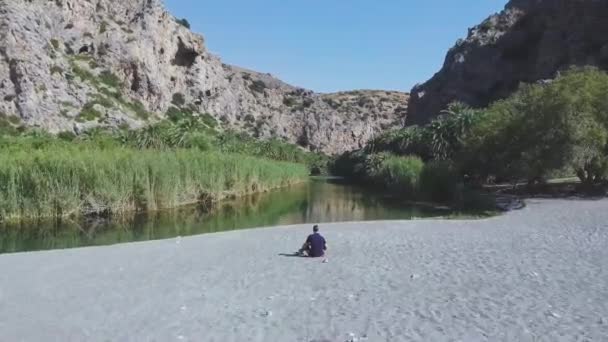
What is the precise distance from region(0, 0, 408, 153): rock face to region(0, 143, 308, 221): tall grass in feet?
146

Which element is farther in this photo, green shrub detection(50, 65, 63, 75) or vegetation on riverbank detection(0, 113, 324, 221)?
green shrub detection(50, 65, 63, 75)

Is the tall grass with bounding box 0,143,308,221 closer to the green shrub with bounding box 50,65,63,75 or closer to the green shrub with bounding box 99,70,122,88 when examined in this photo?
the green shrub with bounding box 50,65,63,75

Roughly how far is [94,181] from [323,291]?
26.6 m

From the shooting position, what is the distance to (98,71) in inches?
3888

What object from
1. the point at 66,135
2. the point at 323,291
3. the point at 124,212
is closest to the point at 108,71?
the point at 66,135

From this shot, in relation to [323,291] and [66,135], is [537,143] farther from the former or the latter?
[66,135]

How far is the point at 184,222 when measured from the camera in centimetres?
3269

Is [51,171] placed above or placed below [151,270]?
above

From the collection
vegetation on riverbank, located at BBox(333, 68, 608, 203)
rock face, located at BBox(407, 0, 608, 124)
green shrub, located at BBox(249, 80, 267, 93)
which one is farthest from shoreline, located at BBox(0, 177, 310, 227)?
green shrub, located at BBox(249, 80, 267, 93)

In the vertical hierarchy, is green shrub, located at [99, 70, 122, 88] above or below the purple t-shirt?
above

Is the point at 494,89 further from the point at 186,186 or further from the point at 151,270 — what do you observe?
the point at 151,270

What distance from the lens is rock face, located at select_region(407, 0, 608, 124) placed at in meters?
92.2

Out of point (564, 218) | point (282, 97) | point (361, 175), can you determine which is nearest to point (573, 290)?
point (564, 218)

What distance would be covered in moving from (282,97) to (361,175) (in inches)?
3530
